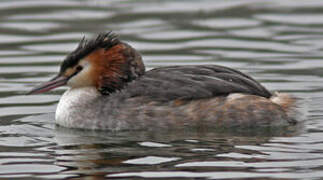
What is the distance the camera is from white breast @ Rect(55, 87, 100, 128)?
11195 millimetres

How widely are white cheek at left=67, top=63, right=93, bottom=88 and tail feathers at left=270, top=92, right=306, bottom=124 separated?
2.08 m

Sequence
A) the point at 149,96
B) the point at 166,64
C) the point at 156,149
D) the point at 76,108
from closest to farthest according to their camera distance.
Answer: the point at 156,149
the point at 149,96
the point at 76,108
the point at 166,64

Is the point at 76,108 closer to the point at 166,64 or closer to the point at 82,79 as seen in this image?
the point at 82,79

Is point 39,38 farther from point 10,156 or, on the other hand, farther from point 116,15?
point 10,156

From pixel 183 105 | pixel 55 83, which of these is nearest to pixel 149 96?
pixel 183 105

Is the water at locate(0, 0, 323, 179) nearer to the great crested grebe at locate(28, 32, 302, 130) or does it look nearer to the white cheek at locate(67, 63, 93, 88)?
the great crested grebe at locate(28, 32, 302, 130)

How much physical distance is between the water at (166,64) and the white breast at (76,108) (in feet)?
0.45

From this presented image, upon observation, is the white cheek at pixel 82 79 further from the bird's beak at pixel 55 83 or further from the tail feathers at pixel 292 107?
the tail feathers at pixel 292 107

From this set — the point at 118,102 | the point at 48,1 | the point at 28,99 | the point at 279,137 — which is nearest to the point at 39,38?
the point at 48,1

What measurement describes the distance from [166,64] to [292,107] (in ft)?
12.3

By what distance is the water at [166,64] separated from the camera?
9.15 m

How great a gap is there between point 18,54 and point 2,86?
2.09 metres

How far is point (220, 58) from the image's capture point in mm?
14969

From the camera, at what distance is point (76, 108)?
444 inches
